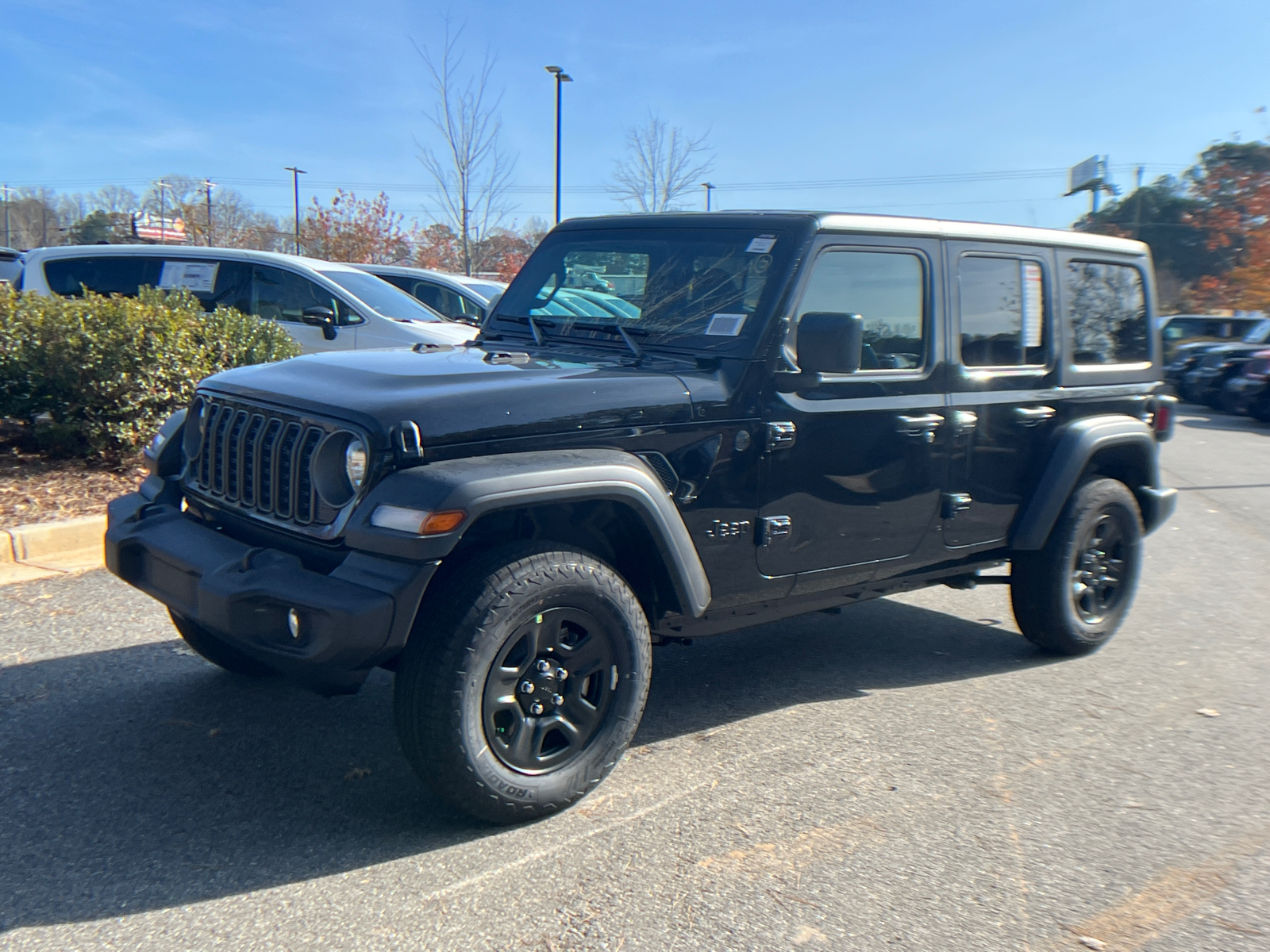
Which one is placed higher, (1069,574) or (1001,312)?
(1001,312)

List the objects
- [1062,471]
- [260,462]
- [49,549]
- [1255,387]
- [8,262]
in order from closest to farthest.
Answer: [260,462]
[1062,471]
[49,549]
[8,262]
[1255,387]

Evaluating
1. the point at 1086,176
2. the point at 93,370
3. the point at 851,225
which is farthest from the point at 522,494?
the point at 1086,176

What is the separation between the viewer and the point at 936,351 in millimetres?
4180

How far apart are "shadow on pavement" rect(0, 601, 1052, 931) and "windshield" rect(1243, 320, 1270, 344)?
17203 millimetres

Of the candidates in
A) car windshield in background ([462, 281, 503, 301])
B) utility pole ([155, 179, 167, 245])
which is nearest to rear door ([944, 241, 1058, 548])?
car windshield in background ([462, 281, 503, 301])

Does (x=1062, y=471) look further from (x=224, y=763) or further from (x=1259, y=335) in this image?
(x=1259, y=335)

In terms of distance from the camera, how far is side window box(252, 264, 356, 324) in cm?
969

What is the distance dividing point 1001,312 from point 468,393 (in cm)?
255

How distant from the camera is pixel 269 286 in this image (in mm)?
9805

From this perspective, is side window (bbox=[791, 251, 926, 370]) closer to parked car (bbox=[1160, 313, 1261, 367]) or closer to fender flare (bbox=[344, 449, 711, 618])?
fender flare (bbox=[344, 449, 711, 618])

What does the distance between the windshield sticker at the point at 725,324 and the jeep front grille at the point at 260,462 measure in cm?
140

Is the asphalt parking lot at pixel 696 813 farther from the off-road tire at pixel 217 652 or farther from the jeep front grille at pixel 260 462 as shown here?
the jeep front grille at pixel 260 462

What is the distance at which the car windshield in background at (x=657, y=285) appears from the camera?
3730 mm

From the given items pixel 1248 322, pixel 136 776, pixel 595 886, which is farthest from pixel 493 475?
pixel 1248 322
